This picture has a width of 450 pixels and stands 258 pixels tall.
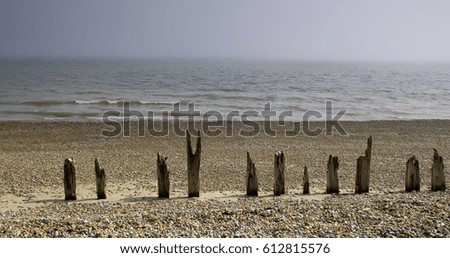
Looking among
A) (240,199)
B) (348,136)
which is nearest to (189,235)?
(240,199)

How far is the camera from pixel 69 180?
10906 mm

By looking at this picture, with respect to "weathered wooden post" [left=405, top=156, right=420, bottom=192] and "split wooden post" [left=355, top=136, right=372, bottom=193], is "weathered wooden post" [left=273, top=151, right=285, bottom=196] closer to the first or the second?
"split wooden post" [left=355, top=136, right=372, bottom=193]

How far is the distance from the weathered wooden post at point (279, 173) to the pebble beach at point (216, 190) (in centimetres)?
33

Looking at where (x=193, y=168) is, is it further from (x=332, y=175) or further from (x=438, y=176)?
(x=438, y=176)

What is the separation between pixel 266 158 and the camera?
685 inches

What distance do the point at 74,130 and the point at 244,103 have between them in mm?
18697

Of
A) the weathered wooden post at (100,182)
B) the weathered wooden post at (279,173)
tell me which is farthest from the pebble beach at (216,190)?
the weathered wooden post at (279,173)

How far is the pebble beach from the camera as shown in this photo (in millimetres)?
7852

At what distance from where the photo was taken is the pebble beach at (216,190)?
309 inches

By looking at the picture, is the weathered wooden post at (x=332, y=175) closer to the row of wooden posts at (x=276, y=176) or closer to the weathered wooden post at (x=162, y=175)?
the row of wooden posts at (x=276, y=176)

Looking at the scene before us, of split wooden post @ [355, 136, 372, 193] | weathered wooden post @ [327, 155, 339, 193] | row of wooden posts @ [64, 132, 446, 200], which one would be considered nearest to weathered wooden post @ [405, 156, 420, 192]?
row of wooden posts @ [64, 132, 446, 200]

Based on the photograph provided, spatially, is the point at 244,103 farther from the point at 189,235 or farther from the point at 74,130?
the point at 189,235

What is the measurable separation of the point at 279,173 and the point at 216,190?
2.25 m

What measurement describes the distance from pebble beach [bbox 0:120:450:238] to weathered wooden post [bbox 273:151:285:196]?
326 mm
